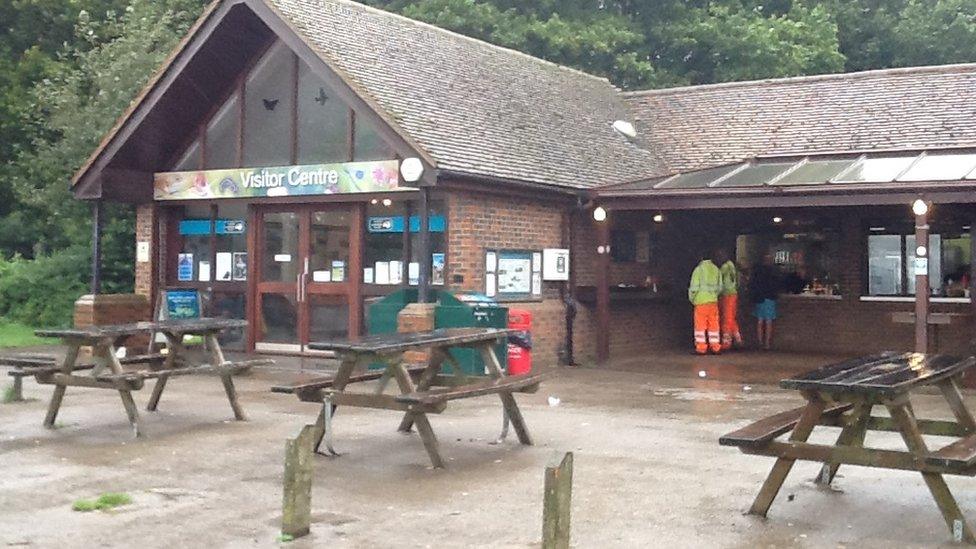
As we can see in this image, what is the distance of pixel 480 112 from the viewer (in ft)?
54.0

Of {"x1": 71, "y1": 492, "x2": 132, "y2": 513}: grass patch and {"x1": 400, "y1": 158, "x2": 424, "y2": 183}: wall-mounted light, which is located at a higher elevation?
{"x1": 400, "y1": 158, "x2": 424, "y2": 183}: wall-mounted light

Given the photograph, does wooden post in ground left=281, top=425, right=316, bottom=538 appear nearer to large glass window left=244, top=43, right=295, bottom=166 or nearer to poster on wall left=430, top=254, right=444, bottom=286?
poster on wall left=430, top=254, right=444, bottom=286

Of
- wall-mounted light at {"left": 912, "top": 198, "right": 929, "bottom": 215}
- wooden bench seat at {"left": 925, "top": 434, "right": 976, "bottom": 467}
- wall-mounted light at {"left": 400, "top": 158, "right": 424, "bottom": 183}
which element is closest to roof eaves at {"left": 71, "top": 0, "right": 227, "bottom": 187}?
wall-mounted light at {"left": 400, "top": 158, "right": 424, "bottom": 183}

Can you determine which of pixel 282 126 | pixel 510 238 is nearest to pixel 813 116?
pixel 510 238

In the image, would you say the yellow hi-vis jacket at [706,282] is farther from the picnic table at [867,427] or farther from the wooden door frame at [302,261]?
the picnic table at [867,427]

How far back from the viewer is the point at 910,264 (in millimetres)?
18438

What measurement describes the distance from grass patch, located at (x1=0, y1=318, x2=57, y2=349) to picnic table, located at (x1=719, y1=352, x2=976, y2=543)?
606 inches

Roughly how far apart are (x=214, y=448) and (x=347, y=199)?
23.2ft

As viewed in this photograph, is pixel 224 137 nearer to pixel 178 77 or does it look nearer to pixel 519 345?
pixel 178 77

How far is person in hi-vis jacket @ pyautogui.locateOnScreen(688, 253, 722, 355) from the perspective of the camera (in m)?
17.8

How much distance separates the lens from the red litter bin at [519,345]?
14.3 meters

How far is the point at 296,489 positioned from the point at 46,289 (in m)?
19.0

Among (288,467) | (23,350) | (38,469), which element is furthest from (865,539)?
(23,350)

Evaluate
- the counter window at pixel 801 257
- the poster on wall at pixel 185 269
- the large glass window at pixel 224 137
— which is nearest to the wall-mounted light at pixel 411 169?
the large glass window at pixel 224 137
